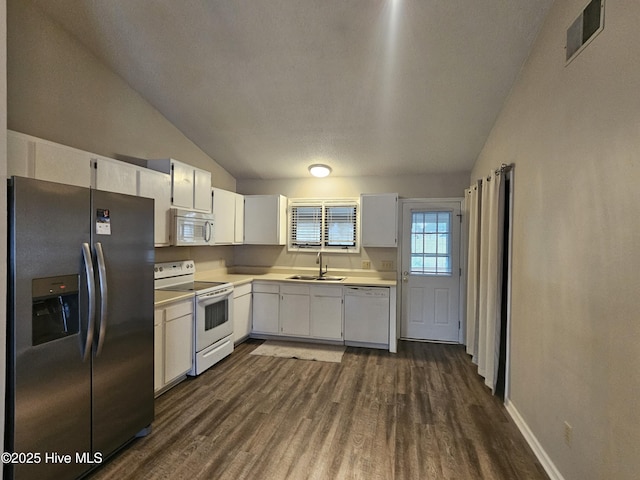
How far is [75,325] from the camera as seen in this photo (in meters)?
1.86

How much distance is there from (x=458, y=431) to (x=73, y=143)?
12.5 ft

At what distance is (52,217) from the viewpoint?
5.69ft

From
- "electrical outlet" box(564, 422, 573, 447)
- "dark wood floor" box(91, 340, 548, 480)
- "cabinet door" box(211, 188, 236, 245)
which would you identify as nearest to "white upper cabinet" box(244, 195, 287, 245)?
"cabinet door" box(211, 188, 236, 245)

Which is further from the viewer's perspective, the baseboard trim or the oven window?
the oven window

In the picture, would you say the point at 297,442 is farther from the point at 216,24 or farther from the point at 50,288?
the point at 216,24

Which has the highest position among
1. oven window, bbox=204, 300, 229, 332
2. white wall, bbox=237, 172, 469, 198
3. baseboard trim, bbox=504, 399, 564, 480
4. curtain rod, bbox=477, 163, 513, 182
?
white wall, bbox=237, 172, 469, 198

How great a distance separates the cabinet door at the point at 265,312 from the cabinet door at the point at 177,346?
138 cm

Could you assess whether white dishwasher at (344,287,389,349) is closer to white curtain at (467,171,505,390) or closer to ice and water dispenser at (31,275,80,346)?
white curtain at (467,171,505,390)

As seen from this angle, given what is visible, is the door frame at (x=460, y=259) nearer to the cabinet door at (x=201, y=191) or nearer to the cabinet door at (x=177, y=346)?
the cabinet door at (x=201, y=191)

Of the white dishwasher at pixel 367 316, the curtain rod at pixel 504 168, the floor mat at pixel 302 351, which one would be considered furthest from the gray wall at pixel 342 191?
the curtain rod at pixel 504 168

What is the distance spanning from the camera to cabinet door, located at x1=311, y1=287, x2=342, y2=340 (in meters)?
4.34

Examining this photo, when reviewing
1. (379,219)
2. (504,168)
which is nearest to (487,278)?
(504,168)

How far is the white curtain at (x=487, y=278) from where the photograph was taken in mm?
2971

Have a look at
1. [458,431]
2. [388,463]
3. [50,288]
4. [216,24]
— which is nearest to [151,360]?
[50,288]
